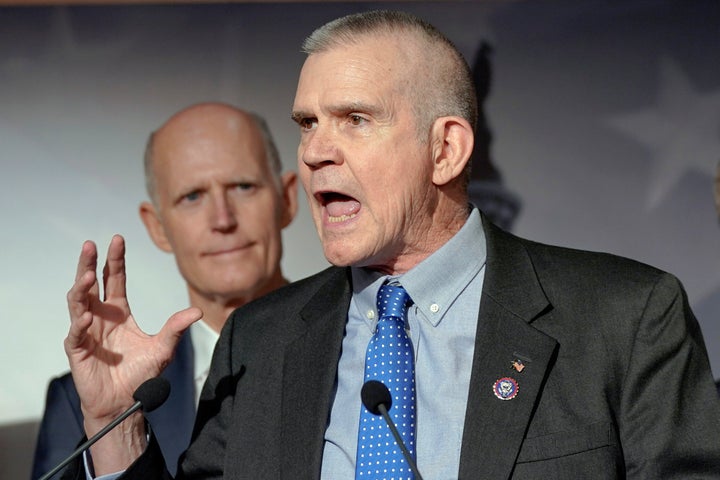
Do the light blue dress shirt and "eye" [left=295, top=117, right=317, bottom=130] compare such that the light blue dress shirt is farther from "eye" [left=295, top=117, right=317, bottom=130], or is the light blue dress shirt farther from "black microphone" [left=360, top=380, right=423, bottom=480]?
"eye" [left=295, top=117, right=317, bottom=130]

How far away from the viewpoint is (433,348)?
2.31 meters

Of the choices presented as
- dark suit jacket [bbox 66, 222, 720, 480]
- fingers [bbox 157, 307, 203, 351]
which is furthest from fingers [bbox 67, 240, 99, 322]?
dark suit jacket [bbox 66, 222, 720, 480]

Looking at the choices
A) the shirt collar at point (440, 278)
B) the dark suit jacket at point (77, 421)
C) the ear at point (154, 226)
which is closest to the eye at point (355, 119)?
the shirt collar at point (440, 278)

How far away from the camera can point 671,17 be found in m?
3.88

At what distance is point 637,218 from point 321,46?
177 centimetres

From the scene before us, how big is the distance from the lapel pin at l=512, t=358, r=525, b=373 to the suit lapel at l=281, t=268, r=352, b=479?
0.38 metres

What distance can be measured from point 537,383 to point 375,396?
32 centimetres

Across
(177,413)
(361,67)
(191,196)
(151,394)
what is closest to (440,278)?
(361,67)

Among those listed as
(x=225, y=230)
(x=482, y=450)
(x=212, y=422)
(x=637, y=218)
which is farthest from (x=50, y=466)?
(x=637, y=218)

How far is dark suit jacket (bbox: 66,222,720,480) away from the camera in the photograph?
208 centimetres

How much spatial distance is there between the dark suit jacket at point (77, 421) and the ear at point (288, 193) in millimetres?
611

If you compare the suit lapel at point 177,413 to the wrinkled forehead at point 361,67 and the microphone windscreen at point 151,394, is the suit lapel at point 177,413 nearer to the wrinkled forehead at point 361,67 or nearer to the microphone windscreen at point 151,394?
the microphone windscreen at point 151,394

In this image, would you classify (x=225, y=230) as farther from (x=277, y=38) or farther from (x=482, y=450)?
(x=482, y=450)

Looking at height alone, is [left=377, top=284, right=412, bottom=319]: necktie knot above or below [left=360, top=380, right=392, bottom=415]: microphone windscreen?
above
